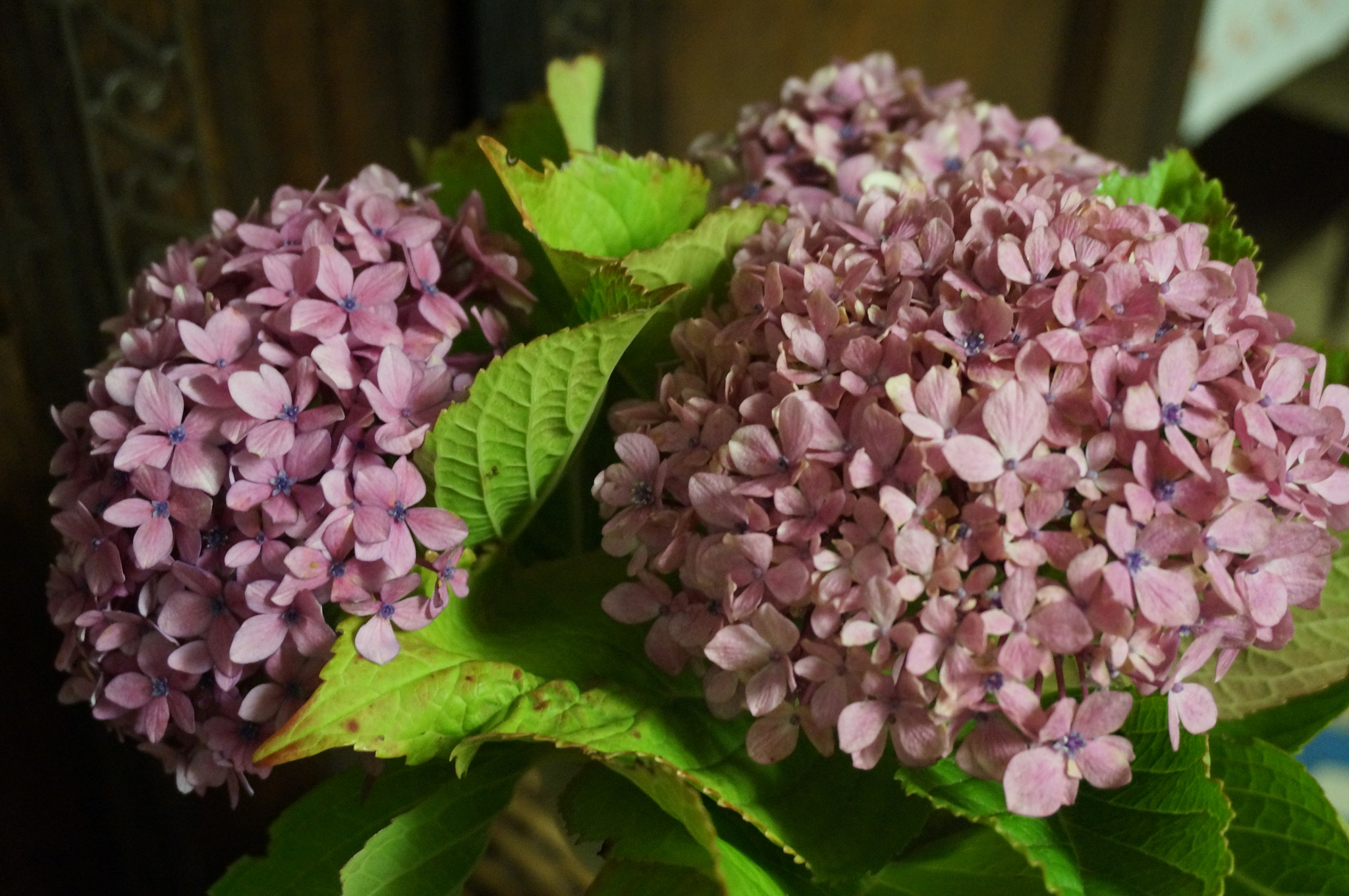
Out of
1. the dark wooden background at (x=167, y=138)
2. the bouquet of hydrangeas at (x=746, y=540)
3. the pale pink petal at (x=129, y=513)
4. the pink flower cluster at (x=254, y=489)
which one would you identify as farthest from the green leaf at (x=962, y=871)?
the dark wooden background at (x=167, y=138)

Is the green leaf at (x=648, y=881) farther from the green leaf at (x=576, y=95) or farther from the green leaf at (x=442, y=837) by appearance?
the green leaf at (x=576, y=95)

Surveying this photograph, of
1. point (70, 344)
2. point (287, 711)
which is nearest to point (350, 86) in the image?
point (70, 344)

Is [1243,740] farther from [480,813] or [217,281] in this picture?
[217,281]

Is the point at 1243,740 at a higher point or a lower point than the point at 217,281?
lower

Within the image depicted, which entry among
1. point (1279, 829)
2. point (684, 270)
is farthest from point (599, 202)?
point (1279, 829)

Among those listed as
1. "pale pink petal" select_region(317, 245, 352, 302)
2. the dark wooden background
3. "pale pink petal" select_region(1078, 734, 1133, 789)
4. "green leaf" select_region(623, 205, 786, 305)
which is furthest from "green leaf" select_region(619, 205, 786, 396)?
the dark wooden background

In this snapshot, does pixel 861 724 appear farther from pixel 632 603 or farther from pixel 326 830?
pixel 326 830

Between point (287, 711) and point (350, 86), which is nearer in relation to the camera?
point (287, 711)
